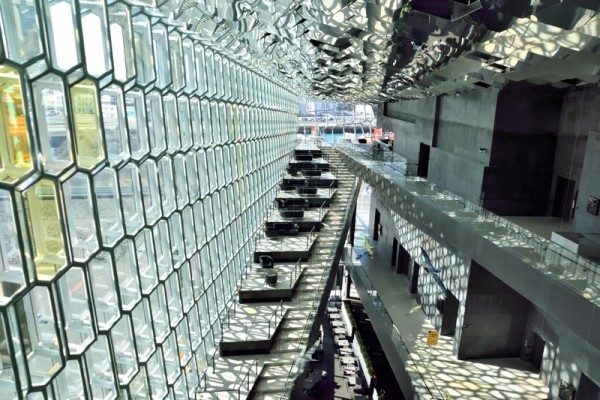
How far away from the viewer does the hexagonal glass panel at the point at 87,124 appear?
5.41m

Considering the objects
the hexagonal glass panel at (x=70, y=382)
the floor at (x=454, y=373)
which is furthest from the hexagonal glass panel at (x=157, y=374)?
the floor at (x=454, y=373)

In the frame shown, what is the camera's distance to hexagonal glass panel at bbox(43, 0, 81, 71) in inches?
189

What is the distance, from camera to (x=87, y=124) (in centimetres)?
573

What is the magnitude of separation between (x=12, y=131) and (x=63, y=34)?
125 cm

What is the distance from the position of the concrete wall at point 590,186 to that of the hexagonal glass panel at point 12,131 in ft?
42.8

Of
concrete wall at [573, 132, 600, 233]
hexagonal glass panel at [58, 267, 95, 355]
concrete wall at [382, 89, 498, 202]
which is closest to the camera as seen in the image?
hexagonal glass panel at [58, 267, 95, 355]

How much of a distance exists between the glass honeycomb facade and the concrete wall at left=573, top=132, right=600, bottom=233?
10144mm

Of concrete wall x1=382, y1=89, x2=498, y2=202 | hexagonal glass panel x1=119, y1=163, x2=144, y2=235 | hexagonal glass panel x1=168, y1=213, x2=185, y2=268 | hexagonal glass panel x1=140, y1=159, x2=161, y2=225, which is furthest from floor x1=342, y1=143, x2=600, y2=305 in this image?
hexagonal glass panel x1=119, y1=163, x2=144, y2=235

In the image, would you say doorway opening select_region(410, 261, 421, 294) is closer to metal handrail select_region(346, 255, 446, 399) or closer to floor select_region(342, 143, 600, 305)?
metal handrail select_region(346, 255, 446, 399)

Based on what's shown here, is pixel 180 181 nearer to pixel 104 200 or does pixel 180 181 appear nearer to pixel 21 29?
pixel 104 200

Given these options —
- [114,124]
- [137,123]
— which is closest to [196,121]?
[137,123]

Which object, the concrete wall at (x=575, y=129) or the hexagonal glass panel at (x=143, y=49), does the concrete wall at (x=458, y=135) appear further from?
the hexagonal glass panel at (x=143, y=49)

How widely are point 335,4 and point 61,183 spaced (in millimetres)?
4505

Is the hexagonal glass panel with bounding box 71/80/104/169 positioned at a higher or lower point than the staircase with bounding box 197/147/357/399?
higher
